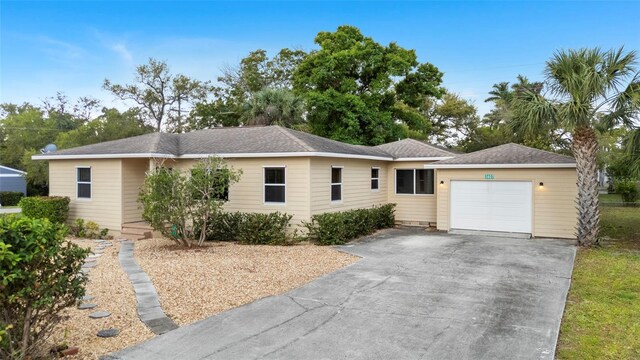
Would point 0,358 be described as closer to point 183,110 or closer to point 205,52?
point 205,52

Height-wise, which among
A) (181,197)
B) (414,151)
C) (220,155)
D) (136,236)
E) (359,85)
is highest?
(359,85)

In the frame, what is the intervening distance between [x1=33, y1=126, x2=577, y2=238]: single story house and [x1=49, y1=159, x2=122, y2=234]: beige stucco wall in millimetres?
34

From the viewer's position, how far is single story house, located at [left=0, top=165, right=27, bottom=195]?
30.8 metres

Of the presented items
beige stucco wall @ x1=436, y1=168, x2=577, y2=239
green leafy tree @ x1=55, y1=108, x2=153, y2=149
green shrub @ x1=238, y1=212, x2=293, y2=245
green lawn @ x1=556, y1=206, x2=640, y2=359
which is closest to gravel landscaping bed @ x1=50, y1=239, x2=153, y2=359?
green shrub @ x1=238, y1=212, x2=293, y2=245

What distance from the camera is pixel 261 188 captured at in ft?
43.1

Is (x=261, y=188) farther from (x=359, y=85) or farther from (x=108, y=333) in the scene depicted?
(x=359, y=85)

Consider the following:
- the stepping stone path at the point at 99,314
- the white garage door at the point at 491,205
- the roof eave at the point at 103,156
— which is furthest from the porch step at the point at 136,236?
the white garage door at the point at 491,205

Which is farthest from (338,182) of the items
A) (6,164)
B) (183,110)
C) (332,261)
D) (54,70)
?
(6,164)

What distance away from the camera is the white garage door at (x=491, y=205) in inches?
535

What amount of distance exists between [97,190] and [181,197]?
5.13 metres

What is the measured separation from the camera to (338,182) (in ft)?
46.4

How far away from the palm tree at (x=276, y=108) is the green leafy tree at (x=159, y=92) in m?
13.4

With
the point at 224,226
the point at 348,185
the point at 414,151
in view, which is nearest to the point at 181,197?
the point at 224,226

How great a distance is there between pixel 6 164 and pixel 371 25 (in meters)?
32.8
